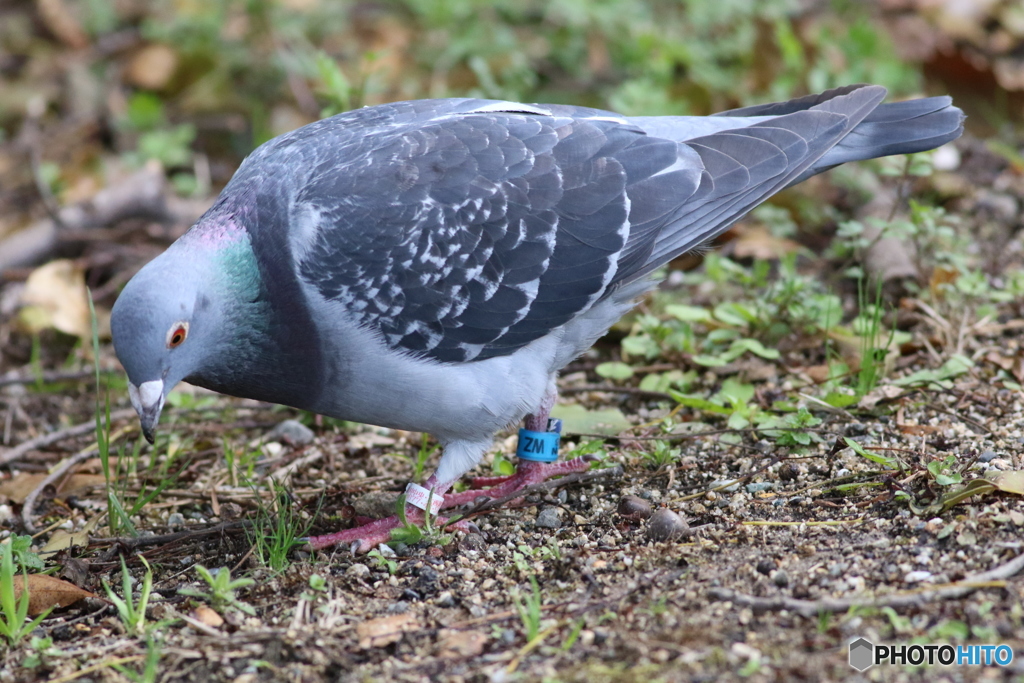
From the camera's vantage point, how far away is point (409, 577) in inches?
161

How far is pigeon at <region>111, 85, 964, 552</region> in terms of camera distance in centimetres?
428

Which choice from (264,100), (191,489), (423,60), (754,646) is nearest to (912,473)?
(754,646)

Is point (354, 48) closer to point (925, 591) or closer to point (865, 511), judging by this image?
point (865, 511)

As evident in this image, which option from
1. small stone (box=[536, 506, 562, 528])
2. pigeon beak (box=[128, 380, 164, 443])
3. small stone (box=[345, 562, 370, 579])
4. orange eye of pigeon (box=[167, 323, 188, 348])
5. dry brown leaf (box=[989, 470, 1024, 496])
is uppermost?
orange eye of pigeon (box=[167, 323, 188, 348])

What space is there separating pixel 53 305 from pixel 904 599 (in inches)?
219

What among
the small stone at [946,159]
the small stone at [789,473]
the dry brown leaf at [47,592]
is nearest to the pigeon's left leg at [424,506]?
the dry brown leaf at [47,592]

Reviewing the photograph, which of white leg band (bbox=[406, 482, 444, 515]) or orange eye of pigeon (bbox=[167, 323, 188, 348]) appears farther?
white leg band (bbox=[406, 482, 444, 515])

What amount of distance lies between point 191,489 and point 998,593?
3.67 metres

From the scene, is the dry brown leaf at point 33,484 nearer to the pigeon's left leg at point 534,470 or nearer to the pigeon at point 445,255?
the pigeon at point 445,255

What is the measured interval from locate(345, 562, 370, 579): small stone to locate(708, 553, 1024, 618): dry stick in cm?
156

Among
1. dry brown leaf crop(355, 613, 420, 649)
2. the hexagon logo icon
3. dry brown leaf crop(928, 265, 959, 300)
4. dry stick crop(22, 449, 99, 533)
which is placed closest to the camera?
the hexagon logo icon

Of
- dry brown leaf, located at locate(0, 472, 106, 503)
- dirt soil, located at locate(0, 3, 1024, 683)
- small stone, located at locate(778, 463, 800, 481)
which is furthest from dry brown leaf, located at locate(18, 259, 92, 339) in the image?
small stone, located at locate(778, 463, 800, 481)

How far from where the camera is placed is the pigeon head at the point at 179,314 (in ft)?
12.9

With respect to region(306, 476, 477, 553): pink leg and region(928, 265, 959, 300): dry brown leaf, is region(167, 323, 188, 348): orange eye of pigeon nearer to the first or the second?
region(306, 476, 477, 553): pink leg
